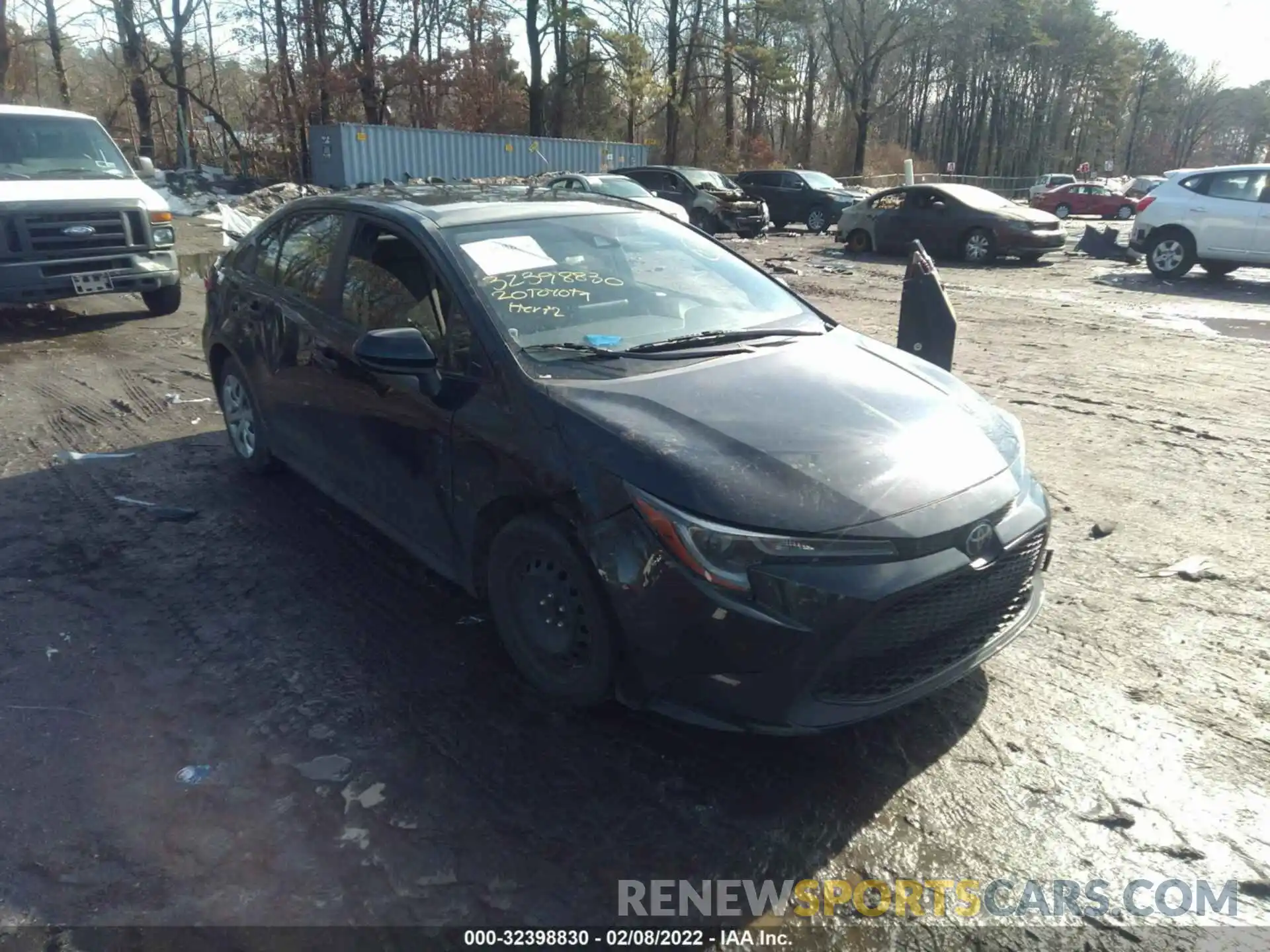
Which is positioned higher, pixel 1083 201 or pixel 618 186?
pixel 618 186

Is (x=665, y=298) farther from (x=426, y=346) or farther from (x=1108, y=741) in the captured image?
(x=1108, y=741)

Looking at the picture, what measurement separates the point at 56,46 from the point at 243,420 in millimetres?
39295

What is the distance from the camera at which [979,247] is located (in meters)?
17.2

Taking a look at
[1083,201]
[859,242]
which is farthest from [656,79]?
[859,242]

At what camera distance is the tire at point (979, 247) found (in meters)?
17.0

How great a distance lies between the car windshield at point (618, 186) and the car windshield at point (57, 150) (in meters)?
9.08

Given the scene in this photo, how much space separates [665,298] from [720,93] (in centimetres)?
5050

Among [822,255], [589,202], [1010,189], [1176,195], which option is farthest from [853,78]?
[589,202]

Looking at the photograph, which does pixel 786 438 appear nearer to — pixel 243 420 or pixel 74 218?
pixel 243 420

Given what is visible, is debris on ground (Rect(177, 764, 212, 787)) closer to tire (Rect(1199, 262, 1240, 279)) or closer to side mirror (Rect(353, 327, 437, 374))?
side mirror (Rect(353, 327, 437, 374))

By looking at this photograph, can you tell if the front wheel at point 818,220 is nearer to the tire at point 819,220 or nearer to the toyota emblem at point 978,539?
the tire at point 819,220

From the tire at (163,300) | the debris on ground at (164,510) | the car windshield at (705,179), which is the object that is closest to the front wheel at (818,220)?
the car windshield at (705,179)

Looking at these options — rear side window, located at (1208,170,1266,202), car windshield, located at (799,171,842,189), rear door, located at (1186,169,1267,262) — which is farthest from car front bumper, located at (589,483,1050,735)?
car windshield, located at (799,171,842,189)

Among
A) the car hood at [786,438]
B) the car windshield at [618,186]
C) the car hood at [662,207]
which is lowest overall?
the car hood at [786,438]
